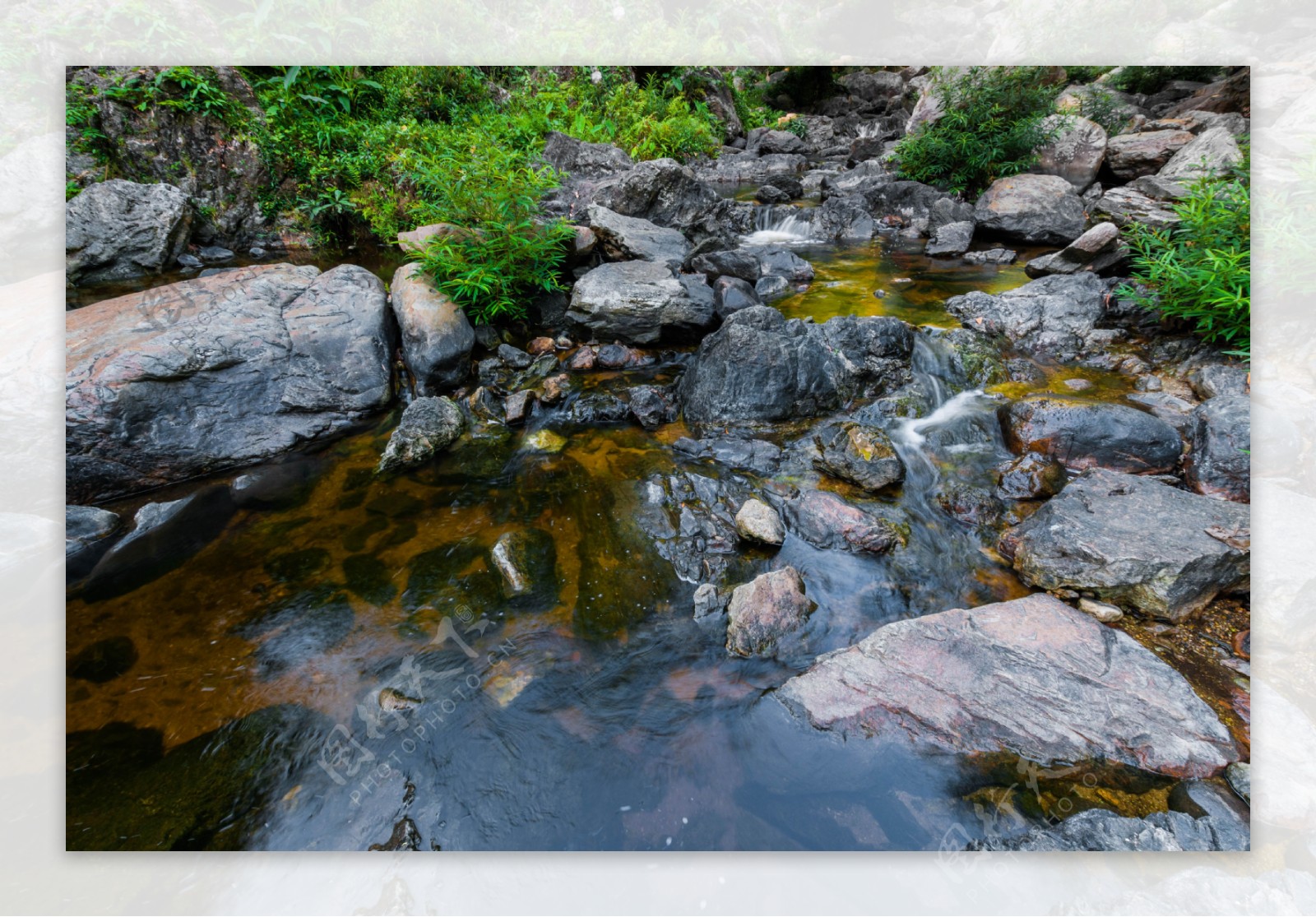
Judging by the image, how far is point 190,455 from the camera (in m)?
3.42

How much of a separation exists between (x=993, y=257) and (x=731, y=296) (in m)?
4.33

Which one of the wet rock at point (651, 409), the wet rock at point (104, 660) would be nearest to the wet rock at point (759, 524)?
the wet rock at point (651, 409)

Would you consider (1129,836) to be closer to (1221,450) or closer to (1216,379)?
(1221,450)

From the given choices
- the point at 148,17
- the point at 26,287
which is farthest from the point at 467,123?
the point at 26,287

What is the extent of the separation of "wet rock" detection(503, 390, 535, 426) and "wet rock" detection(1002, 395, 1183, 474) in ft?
12.0

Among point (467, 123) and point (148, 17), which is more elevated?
point (467, 123)

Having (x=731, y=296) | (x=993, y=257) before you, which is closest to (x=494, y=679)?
(x=731, y=296)

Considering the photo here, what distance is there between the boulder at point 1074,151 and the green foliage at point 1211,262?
5282mm

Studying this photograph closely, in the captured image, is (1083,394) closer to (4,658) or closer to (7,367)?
(4,658)

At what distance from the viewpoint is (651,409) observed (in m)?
4.11

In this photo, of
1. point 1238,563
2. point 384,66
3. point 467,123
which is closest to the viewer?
point 1238,563

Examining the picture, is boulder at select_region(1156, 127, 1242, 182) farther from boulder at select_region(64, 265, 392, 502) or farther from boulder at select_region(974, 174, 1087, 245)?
boulder at select_region(64, 265, 392, 502)

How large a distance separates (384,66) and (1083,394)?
9.82 m

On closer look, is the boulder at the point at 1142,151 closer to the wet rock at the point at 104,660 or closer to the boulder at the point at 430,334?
the boulder at the point at 430,334
